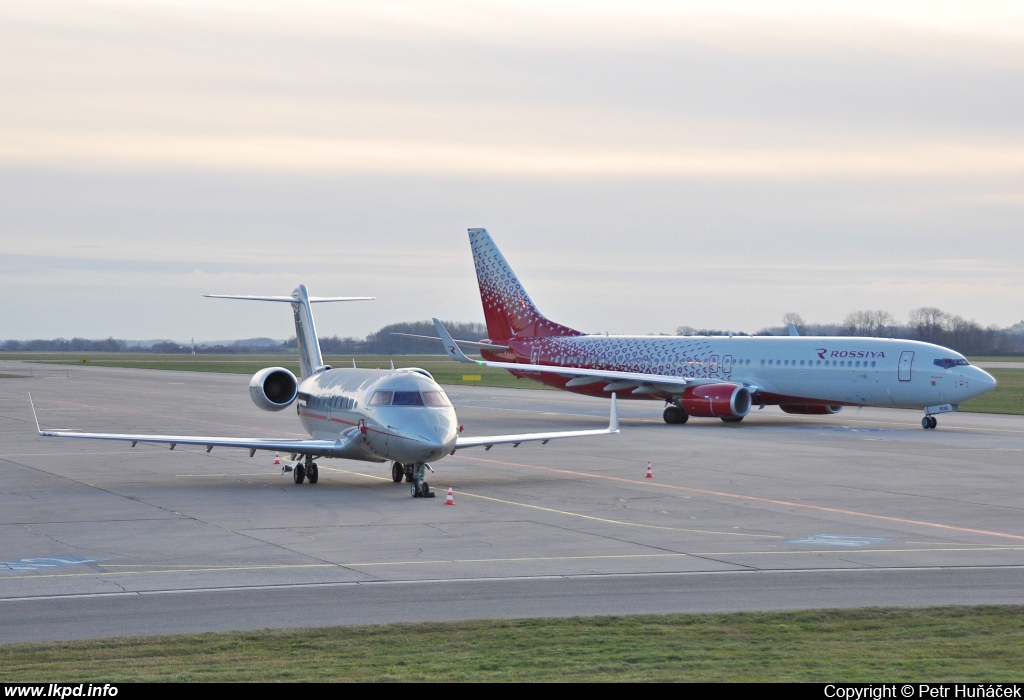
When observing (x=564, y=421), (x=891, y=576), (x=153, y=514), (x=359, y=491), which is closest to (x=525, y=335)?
(x=564, y=421)

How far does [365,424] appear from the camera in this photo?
85.7 ft

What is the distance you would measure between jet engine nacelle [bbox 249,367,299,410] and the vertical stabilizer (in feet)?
10.4

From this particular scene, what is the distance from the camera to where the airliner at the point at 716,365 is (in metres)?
44.3

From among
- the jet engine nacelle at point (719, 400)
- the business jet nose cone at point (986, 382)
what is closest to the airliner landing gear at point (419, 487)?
the jet engine nacelle at point (719, 400)

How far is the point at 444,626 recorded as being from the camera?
43.0 feet

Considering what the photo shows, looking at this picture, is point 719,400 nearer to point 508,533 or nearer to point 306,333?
point 306,333

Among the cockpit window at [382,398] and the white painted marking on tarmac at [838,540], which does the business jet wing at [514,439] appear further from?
the white painted marking on tarmac at [838,540]

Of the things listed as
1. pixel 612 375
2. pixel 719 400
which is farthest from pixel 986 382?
pixel 612 375

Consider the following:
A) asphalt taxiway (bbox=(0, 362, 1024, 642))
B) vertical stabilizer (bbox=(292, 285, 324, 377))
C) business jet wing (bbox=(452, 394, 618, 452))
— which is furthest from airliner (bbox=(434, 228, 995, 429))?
business jet wing (bbox=(452, 394, 618, 452))

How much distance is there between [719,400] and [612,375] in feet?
17.6
